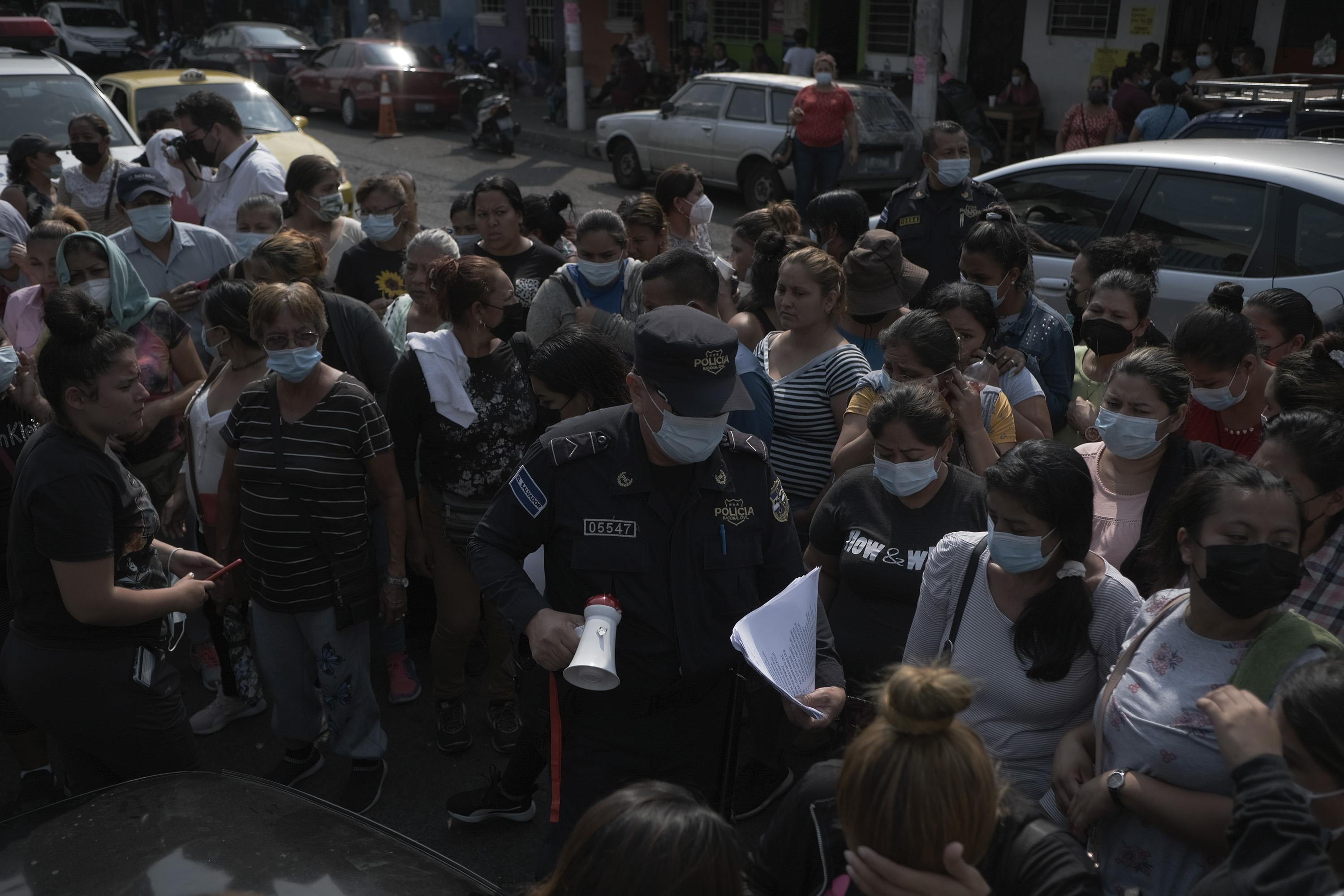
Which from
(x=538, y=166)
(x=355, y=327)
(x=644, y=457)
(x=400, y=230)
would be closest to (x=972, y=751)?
(x=644, y=457)

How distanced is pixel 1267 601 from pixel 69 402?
Result: 313 cm

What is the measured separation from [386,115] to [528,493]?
750 inches

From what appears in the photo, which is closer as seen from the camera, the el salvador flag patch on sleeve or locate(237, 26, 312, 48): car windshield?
the el salvador flag patch on sleeve

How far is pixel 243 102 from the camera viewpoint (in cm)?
1155

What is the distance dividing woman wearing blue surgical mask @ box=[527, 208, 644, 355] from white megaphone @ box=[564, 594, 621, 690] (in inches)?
91.6

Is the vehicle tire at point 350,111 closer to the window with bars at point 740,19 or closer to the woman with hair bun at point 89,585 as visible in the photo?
the window with bars at point 740,19

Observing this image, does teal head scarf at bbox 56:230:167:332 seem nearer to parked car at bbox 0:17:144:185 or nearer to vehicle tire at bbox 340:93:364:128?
parked car at bbox 0:17:144:185

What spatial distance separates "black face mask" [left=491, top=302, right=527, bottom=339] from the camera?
516 centimetres

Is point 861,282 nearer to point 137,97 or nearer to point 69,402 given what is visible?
point 69,402

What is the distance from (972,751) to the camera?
1912mm

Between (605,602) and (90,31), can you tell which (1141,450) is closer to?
(605,602)

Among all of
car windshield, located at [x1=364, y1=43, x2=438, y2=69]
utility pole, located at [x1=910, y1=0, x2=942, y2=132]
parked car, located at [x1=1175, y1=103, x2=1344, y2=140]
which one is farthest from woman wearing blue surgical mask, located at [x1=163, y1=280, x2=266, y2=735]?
car windshield, located at [x1=364, y1=43, x2=438, y2=69]

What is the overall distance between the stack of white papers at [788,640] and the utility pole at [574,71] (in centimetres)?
1818

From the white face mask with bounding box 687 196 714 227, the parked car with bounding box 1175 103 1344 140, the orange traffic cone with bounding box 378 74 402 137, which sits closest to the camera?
the white face mask with bounding box 687 196 714 227
